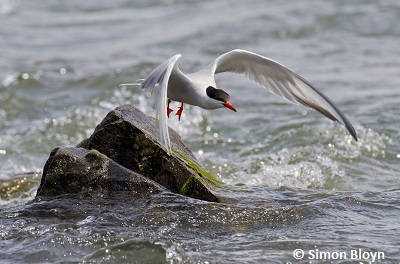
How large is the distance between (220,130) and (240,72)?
2.93m

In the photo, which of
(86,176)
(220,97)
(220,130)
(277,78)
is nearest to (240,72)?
(277,78)

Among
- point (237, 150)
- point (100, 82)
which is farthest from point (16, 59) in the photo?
point (237, 150)

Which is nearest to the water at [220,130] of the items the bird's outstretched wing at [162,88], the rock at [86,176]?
the rock at [86,176]

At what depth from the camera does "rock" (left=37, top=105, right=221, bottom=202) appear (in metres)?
4.93

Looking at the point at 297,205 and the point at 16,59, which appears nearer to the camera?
the point at 297,205

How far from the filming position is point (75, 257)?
4340 millimetres

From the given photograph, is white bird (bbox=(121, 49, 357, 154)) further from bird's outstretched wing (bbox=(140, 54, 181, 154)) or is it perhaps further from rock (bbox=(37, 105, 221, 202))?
rock (bbox=(37, 105, 221, 202))

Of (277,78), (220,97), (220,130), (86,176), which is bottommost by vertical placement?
(86,176)

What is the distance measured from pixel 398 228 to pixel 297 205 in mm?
690

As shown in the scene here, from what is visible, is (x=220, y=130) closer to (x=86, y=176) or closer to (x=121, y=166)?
(x=121, y=166)

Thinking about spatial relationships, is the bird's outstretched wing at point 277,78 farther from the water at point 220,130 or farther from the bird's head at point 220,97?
the water at point 220,130

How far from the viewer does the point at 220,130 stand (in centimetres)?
941

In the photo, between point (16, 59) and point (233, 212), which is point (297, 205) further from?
point (16, 59)

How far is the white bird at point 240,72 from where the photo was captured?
546 centimetres
